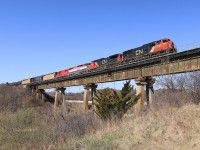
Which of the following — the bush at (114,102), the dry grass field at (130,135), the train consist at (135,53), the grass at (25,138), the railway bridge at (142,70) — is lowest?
the grass at (25,138)

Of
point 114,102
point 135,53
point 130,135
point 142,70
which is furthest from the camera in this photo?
point 135,53

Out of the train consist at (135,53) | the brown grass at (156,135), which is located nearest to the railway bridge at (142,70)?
the train consist at (135,53)

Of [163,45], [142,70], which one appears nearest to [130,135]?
[142,70]

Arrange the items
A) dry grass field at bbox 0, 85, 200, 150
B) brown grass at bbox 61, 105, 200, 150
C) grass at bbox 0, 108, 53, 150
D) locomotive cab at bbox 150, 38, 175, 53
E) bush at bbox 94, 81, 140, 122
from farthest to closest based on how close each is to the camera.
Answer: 1. locomotive cab at bbox 150, 38, 175, 53
2. bush at bbox 94, 81, 140, 122
3. grass at bbox 0, 108, 53, 150
4. dry grass field at bbox 0, 85, 200, 150
5. brown grass at bbox 61, 105, 200, 150

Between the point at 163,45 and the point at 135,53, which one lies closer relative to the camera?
the point at 163,45

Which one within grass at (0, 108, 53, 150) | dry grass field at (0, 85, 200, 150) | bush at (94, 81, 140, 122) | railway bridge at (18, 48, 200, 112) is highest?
railway bridge at (18, 48, 200, 112)

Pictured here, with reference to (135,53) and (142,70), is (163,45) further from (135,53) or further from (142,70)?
(135,53)

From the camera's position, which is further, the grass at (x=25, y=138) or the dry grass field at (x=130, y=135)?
the grass at (x=25, y=138)

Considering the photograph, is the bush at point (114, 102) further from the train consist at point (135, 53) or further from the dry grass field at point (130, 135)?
the train consist at point (135, 53)

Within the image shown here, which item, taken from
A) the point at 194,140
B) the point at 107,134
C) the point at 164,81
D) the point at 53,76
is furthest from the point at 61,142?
the point at 53,76

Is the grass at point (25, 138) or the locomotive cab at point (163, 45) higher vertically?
the locomotive cab at point (163, 45)

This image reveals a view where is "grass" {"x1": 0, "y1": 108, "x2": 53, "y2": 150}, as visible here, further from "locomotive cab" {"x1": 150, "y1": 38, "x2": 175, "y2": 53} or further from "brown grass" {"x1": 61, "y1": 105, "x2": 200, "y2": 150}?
"locomotive cab" {"x1": 150, "y1": 38, "x2": 175, "y2": 53}

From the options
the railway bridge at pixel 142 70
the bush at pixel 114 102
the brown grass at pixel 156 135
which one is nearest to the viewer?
the brown grass at pixel 156 135

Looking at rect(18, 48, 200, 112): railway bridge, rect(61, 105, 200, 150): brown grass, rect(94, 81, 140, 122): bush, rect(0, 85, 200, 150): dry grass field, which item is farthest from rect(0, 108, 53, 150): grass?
rect(18, 48, 200, 112): railway bridge
